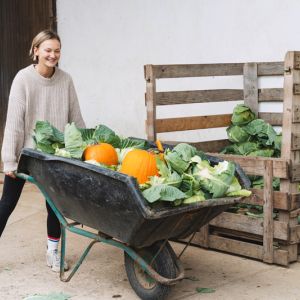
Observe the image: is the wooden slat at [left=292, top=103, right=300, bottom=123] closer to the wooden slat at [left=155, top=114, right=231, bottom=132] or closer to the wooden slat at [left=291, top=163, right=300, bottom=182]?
the wooden slat at [left=291, top=163, right=300, bottom=182]

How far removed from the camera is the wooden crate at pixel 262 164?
17.0 ft

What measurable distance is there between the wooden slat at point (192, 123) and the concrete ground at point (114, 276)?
99 cm

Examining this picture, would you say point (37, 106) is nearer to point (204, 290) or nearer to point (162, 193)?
point (162, 193)

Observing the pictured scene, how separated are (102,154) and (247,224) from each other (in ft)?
5.09

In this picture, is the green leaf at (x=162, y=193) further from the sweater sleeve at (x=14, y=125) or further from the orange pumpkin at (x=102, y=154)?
the sweater sleeve at (x=14, y=125)

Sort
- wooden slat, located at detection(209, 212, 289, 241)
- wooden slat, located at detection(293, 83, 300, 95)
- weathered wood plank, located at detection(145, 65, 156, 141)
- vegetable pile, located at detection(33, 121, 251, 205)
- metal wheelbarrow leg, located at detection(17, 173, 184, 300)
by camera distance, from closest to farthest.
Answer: vegetable pile, located at detection(33, 121, 251, 205)
metal wheelbarrow leg, located at detection(17, 173, 184, 300)
wooden slat, located at detection(293, 83, 300, 95)
wooden slat, located at detection(209, 212, 289, 241)
weathered wood plank, located at detection(145, 65, 156, 141)

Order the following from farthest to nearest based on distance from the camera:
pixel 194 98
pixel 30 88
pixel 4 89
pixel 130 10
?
1. pixel 4 89
2. pixel 130 10
3. pixel 194 98
4. pixel 30 88

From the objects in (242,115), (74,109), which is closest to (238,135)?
(242,115)

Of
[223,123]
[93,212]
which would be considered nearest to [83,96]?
[223,123]

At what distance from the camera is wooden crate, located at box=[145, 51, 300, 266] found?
519 centimetres

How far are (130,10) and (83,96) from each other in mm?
1310

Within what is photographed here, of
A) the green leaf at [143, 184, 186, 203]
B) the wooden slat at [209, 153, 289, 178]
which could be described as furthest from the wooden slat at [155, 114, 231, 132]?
the green leaf at [143, 184, 186, 203]

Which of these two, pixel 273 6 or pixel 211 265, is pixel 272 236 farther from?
pixel 273 6

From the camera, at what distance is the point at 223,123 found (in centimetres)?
660
